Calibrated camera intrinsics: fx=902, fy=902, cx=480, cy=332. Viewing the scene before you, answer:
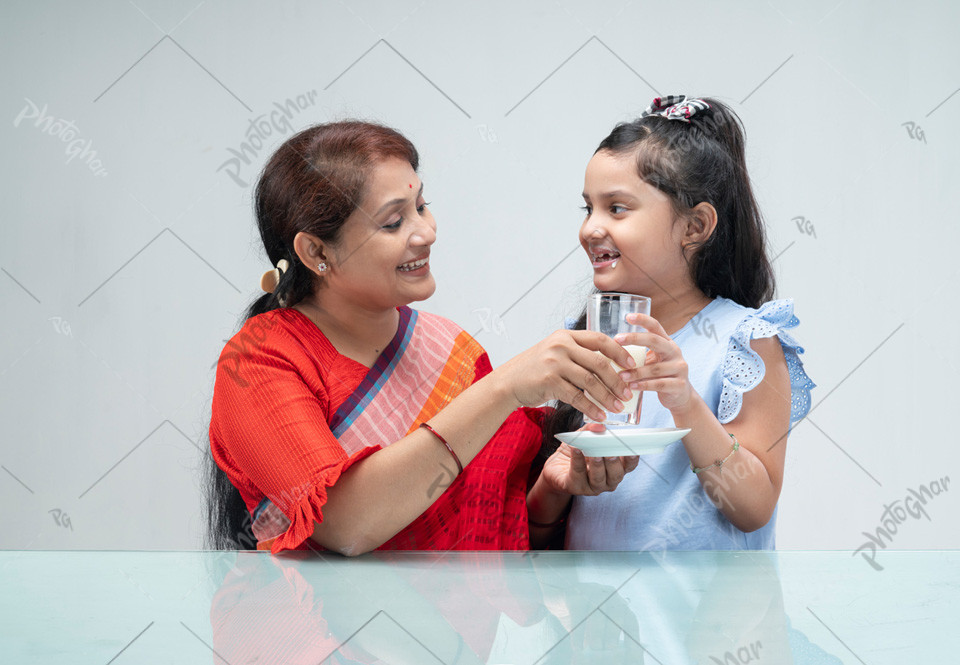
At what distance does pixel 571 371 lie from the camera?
111cm

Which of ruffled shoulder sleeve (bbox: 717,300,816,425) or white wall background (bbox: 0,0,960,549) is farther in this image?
white wall background (bbox: 0,0,960,549)

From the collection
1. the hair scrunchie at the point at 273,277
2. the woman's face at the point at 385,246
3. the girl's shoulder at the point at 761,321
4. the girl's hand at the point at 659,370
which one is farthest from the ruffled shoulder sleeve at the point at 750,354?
the hair scrunchie at the point at 273,277

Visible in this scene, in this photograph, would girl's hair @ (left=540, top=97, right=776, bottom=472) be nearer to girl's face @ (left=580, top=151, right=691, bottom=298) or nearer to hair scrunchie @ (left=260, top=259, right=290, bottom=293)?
girl's face @ (left=580, top=151, right=691, bottom=298)

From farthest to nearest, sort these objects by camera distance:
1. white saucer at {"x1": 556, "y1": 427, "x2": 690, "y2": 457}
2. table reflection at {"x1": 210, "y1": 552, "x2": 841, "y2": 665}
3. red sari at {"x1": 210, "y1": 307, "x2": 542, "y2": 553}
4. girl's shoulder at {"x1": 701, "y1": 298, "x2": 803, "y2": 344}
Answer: girl's shoulder at {"x1": 701, "y1": 298, "x2": 803, "y2": 344}, red sari at {"x1": 210, "y1": 307, "x2": 542, "y2": 553}, white saucer at {"x1": 556, "y1": 427, "x2": 690, "y2": 457}, table reflection at {"x1": 210, "y1": 552, "x2": 841, "y2": 665}

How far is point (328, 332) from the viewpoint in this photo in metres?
1.38

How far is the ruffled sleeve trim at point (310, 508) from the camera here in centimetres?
107

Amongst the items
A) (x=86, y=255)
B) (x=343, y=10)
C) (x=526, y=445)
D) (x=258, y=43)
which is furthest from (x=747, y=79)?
(x=86, y=255)

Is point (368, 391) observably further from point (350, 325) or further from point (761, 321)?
point (761, 321)

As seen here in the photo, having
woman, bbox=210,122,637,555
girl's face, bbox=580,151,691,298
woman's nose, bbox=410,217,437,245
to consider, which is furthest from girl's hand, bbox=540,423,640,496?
woman's nose, bbox=410,217,437,245

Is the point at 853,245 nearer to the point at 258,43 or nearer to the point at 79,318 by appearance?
the point at 258,43

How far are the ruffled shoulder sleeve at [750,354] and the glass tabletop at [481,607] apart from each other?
0.24m

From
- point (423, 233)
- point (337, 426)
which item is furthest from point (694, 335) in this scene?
point (337, 426)

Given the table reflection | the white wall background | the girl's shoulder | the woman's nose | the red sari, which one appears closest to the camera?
the table reflection

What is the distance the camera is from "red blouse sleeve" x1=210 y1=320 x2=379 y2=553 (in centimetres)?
110
